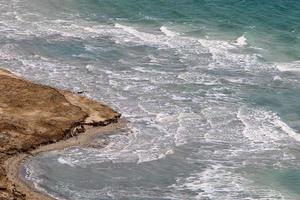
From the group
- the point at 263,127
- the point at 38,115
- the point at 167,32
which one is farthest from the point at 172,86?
the point at 167,32

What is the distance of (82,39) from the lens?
74.1 m

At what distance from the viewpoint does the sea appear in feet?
143

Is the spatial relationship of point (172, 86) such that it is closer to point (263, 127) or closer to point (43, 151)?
point (263, 127)

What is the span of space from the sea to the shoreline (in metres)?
0.48

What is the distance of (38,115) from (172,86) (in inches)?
600

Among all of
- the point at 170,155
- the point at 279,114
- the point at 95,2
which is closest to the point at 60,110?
the point at 170,155

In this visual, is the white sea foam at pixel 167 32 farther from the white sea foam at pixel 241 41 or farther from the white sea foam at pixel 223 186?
the white sea foam at pixel 223 186

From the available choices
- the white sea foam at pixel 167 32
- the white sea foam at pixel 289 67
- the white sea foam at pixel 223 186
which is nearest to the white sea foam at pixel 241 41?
the white sea foam at pixel 167 32

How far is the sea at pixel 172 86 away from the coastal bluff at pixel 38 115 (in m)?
1.44

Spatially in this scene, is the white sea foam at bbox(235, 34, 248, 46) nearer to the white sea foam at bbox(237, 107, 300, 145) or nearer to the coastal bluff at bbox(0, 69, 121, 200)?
the white sea foam at bbox(237, 107, 300, 145)

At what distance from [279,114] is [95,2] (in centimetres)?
4124

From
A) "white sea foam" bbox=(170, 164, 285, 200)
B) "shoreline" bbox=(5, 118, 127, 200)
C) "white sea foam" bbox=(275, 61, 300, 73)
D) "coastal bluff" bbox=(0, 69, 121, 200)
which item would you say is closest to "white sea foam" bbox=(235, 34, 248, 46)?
"white sea foam" bbox=(275, 61, 300, 73)

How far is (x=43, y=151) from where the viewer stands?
1817 inches

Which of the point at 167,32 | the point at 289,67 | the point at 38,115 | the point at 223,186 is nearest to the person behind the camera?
the point at 223,186
